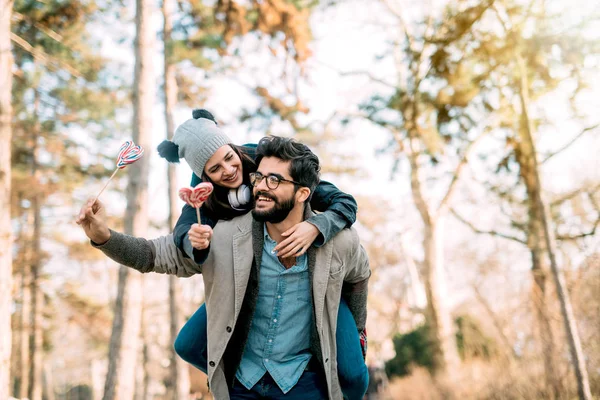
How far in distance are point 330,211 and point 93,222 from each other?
1.13 m

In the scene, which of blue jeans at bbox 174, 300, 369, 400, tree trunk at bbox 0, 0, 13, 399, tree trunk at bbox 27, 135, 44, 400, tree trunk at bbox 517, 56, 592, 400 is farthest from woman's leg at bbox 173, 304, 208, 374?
tree trunk at bbox 27, 135, 44, 400

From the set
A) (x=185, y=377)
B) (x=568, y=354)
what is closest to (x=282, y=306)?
(x=568, y=354)

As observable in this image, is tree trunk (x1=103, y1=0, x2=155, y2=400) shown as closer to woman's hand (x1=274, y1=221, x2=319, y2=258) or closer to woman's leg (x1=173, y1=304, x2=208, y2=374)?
woman's leg (x1=173, y1=304, x2=208, y2=374)

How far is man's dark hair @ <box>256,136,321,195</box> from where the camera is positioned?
2.86m

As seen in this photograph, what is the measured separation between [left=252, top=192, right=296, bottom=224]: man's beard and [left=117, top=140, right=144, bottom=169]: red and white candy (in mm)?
673

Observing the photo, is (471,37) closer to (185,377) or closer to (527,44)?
(527,44)

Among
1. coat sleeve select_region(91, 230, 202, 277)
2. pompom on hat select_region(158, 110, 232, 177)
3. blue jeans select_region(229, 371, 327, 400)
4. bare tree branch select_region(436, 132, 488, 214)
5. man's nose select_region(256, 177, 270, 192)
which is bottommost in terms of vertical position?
blue jeans select_region(229, 371, 327, 400)

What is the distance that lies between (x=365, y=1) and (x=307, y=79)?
7083 mm

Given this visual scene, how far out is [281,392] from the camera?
2.72 metres

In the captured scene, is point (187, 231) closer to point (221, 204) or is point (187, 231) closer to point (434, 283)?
point (221, 204)

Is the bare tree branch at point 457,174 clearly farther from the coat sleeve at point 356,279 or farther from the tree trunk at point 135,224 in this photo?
the coat sleeve at point 356,279

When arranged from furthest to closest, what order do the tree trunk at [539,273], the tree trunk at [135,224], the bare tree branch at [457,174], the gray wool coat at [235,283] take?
the bare tree branch at [457,174], the tree trunk at [539,273], the tree trunk at [135,224], the gray wool coat at [235,283]

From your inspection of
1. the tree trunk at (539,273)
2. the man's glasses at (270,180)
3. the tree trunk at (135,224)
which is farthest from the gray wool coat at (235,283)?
the tree trunk at (539,273)

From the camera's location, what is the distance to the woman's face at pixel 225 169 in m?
3.09
